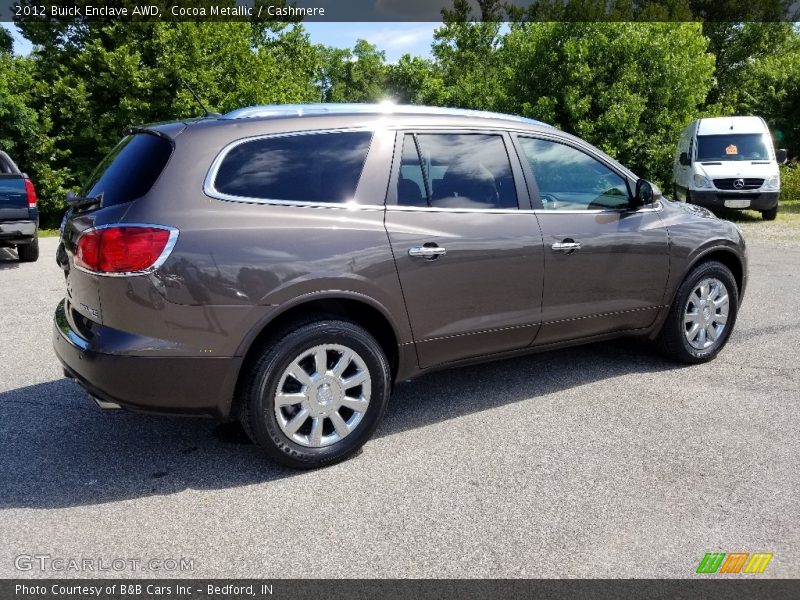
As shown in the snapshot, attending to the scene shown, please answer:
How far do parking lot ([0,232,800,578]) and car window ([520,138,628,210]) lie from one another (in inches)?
48.3

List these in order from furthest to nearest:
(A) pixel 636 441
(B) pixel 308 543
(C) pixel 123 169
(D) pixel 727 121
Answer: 1. (D) pixel 727 121
2. (A) pixel 636 441
3. (C) pixel 123 169
4. (B) pixel 308 543

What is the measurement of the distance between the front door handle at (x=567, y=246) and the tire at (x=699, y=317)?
1.10 metres

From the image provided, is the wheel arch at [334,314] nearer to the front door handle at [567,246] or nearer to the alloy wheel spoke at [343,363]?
the alloy wheel spoke at [343,363]

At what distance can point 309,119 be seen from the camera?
12.5 ft

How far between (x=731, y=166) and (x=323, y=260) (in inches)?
541

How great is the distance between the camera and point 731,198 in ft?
48.5

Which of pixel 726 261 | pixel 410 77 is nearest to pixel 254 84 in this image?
pixel 726 261

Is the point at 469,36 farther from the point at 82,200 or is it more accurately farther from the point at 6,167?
the point at 82,200

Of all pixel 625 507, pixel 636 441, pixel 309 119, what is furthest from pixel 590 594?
pixel 309 119

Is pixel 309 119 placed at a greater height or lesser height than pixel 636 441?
greater

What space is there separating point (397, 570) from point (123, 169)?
7.64 feet

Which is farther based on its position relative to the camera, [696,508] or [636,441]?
[636,441]

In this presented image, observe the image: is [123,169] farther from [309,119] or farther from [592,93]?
[592,93]

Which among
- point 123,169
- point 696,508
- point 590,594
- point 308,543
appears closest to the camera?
point 590,594
